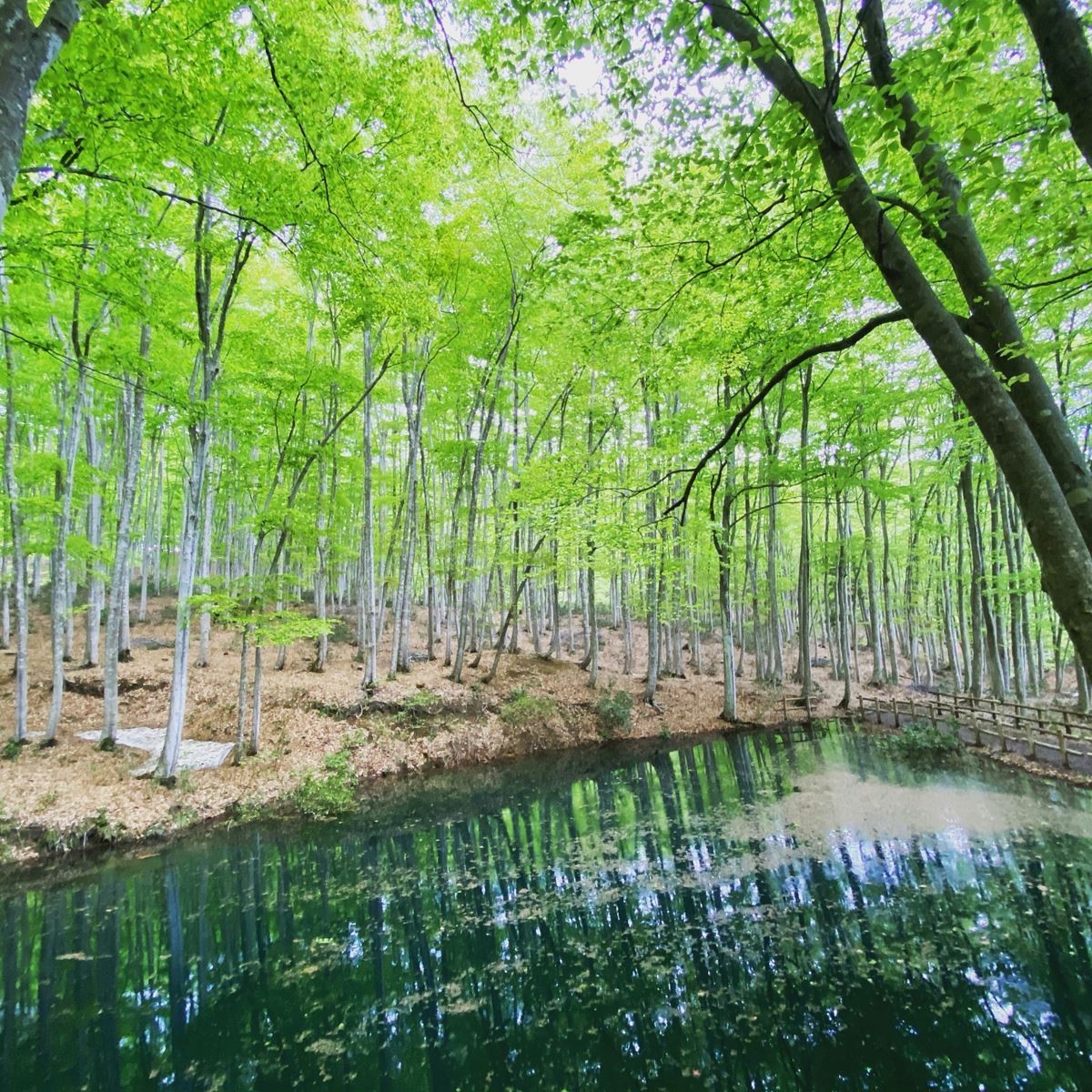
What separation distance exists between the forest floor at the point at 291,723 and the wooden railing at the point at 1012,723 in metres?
2.39

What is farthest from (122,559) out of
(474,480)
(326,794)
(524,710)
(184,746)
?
(524,710)

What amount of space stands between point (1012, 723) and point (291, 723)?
17.5 meters

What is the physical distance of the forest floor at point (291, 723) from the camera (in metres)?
8.96

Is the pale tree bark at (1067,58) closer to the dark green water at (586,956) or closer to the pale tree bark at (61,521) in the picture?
the dark green water at (586,956)

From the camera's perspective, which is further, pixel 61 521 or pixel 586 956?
pixel 61 521

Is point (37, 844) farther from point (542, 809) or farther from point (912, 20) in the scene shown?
point (912, 20)

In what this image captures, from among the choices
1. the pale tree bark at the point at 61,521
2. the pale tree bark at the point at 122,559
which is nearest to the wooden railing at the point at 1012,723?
the pale tree bark at the point at 122,559

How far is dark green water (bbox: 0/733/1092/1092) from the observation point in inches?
153

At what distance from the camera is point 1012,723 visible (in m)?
13.3

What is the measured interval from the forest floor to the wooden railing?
2.39 m

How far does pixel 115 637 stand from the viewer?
10.5 m

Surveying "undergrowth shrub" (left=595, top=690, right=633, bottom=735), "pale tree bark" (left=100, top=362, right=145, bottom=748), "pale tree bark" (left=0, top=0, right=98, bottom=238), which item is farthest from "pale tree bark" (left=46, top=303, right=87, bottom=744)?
"undergrowth shrub" (left=595, top=690, right=633, bottom=735)

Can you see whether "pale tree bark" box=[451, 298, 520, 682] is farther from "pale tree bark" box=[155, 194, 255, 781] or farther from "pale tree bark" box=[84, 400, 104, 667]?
"pale tree bark" box=[84, 400, 104, 667]

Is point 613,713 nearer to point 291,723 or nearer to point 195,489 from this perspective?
point 291,723
